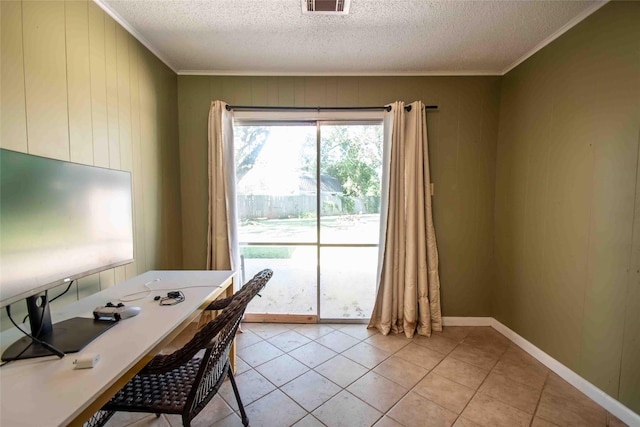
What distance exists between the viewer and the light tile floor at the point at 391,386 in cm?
152

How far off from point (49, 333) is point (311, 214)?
6.51 ft

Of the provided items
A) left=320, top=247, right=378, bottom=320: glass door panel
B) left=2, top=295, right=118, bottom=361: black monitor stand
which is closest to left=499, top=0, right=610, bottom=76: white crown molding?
left=320, top=247, right=378, bottom=320: glass door panel

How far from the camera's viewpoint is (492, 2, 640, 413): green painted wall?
1.49 meters

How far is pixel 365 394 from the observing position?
5.61 feet

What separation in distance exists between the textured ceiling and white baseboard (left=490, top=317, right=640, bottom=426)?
8.17ft

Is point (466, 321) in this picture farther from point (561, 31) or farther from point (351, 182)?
point (561, 31)

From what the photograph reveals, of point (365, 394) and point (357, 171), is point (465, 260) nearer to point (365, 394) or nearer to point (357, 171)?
point (357, 171)

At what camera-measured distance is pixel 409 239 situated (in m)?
2.44

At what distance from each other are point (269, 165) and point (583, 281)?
2.70 metres

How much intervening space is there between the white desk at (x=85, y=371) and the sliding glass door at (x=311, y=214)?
1.34m

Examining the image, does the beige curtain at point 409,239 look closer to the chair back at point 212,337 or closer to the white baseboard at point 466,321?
the white baseboard at point 466,321

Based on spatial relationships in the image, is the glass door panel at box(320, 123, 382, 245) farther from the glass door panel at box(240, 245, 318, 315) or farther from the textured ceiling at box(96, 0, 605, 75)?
the textured ceiling at box(96, 0, 605, 75)

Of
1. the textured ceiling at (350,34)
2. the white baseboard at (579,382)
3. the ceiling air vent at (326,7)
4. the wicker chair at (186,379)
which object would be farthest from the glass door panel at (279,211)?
the white baseboard at (579,382)

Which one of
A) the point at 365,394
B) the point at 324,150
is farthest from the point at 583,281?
the point at 324,150
